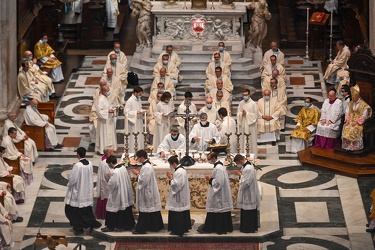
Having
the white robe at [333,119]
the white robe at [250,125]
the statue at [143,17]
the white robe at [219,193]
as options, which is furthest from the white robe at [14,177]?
the statue at [143,17]

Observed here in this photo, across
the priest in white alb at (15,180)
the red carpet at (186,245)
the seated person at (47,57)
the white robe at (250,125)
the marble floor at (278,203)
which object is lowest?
the red carpet at (186,245)

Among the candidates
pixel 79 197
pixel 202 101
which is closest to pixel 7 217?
pixel 79 197

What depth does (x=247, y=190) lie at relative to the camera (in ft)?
74.6

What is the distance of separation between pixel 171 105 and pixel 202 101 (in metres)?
3.57

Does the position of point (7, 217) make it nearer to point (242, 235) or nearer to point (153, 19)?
point (242, 235)

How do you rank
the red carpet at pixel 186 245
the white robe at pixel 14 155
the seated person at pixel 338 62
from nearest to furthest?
the red carpet at pixel 186 245, the white robe at pixel 14 155, the seated person at pixel 338 62

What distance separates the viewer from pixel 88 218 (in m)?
23.1

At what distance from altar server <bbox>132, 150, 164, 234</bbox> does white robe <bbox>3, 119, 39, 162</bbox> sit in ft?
12.8

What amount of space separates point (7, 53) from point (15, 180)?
16.2 ft

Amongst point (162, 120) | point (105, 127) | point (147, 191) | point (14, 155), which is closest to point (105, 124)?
point (105, 127)

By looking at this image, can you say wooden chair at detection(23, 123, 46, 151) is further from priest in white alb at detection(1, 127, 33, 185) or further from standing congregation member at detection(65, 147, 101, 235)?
standing congregation member at detection(65, 147, 101, 235)

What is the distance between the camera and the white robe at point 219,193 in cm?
2264

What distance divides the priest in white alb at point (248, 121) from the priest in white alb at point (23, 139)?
4.12 meters

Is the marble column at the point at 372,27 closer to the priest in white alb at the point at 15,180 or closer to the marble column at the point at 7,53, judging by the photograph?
the marble column at the point at 7,53
